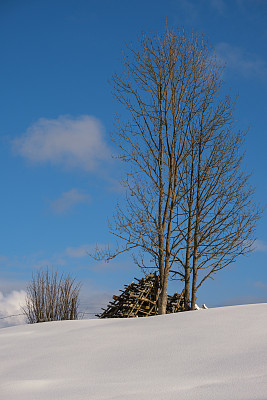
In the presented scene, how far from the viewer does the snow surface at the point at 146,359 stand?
287 cm

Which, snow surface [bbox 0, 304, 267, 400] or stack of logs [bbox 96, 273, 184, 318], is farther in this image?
stack of logs [bbox 96, 273, 184, 318]

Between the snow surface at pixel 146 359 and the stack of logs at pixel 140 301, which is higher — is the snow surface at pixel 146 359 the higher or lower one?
the lower one

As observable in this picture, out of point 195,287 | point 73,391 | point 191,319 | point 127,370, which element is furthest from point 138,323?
point 195,287

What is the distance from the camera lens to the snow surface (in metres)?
2.87

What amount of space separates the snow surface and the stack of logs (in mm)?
4325

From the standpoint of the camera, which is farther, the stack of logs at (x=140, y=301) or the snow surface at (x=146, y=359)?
the stack of logs at (x=140, y=301)

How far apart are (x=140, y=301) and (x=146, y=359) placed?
6.16 meters

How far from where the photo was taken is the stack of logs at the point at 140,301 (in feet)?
30.9

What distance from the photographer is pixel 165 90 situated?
29.2 feet

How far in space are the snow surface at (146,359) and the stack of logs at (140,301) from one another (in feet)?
14.2

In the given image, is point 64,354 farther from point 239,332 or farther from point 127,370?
point 239,332

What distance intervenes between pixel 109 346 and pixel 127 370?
699mm

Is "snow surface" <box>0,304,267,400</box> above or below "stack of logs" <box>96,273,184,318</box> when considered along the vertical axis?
below

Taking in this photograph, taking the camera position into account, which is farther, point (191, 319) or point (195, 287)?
point (195, 287)
